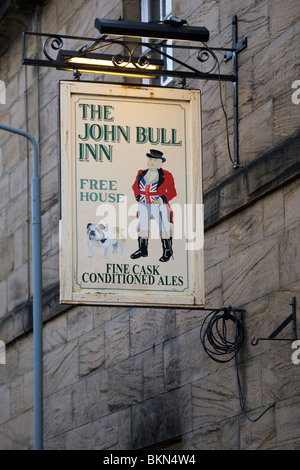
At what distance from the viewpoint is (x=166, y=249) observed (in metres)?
12.9

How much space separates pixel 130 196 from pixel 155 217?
1.06 feet

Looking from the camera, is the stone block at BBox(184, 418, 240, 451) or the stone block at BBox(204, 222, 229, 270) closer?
the stone block at BBox(184, 418, 240, 451)

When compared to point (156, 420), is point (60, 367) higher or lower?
higher

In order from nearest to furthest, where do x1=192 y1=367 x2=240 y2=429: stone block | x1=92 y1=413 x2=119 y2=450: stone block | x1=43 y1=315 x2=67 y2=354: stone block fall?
1. x1=192 y1=367 x2=240 y2=429: stone block
2. x1=92 y1=413 x2=119 y2=450: stone block
3. x1=43 y1=315 x2=67 y2=354: stone block

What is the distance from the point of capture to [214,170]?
14.8m

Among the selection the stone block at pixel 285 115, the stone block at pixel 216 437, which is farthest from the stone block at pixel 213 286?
the stone block at pixel 285 115

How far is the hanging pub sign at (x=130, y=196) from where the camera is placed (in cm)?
1273

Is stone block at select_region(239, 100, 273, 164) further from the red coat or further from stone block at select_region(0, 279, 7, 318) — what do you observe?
stone block at select_region(0, 279, 7, 318)

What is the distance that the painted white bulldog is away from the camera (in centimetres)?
1279

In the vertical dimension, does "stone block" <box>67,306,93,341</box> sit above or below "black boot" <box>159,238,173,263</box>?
above

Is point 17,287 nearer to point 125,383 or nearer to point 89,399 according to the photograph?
point 89,399

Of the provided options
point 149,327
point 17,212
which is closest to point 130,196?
point 149,327

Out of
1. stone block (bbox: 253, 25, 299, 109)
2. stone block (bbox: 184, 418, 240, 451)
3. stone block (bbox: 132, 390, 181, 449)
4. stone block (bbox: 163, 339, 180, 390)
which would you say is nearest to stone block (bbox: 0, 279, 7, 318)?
stone block (bbox: 132, 390, 181, 449)

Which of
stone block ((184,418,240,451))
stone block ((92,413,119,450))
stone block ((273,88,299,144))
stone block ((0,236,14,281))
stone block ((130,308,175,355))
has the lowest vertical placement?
stone block ((184,418,240,451))
